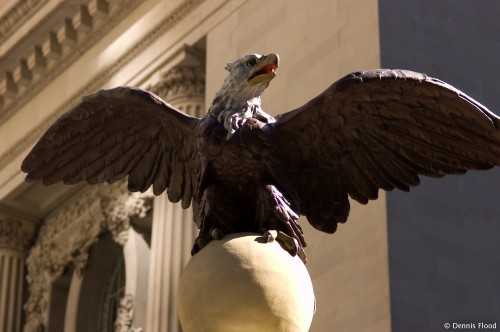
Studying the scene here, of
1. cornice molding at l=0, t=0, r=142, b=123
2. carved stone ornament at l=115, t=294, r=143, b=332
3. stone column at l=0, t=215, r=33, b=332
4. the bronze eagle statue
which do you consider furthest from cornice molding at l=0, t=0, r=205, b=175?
the bronze eagle statue

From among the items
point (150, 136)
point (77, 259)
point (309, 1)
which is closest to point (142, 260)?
point (77, 259)

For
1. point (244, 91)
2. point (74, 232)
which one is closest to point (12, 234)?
point (74, 232)

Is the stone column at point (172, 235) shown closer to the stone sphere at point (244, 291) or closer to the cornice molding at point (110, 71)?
the cornice molding at point (110, 71)

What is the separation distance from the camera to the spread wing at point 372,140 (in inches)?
303

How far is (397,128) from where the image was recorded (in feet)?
26.2

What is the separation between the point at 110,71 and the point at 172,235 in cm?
345

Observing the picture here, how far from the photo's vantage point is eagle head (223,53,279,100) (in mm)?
8023

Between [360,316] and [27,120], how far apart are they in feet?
33.4

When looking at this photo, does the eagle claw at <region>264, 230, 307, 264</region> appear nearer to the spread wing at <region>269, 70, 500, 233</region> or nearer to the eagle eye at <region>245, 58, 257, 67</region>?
the spread wing at <region>269, 70, 500, 233</region>

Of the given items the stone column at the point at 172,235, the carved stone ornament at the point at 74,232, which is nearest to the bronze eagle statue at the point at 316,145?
the stone column at the point at 172,235

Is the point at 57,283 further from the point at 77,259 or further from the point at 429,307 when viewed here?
the point at 429,307

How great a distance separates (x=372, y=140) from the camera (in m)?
8.16

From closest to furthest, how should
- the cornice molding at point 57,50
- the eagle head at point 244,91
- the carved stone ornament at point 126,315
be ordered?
the eagle head at point 244,91 < the carved stone ornament at point 126,315 < the cornice molding at point 57,50

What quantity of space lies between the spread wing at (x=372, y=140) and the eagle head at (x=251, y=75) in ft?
0.65
